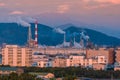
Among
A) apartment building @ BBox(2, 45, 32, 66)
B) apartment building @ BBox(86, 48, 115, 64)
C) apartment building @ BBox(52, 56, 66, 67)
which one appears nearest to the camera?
apartment building @ BBox(2, 45, 32, 66)

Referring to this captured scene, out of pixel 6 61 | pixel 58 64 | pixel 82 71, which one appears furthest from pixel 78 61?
pixel 82 71

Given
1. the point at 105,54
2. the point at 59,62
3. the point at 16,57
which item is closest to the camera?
the point at 16,57

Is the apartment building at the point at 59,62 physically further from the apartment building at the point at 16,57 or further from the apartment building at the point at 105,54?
the apartment building at the point at 105,54

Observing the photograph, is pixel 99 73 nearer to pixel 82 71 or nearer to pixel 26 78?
pixel 82 71

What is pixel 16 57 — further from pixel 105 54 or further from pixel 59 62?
pixel 105 54

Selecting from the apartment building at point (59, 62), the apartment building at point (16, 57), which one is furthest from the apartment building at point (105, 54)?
the apartment building at point (16, 57)

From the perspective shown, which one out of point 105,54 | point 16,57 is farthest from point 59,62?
point 105,54

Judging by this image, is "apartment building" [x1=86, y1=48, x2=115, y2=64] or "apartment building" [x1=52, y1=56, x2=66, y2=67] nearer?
"apartment building" [x1=52, y1=56, x2=66, y2=67]

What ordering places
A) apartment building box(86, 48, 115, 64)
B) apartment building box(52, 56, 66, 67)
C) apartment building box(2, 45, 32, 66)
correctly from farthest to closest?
apartment building box(86, 48, 115, 64), apartment building box(52, 56, 66, 67), apartment building box(2, 45, 32, 66)

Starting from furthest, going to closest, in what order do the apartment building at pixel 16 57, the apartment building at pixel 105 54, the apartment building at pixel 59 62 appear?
the apartment building at pixel 105 54 → the apartment building at pixel 59 62 → the apartment building at pixel 16 57

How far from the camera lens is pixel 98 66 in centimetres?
4594

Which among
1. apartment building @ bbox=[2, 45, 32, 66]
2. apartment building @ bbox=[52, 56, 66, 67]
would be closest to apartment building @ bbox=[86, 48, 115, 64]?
apartment building @ bbox=[52, 56, 66, 67]

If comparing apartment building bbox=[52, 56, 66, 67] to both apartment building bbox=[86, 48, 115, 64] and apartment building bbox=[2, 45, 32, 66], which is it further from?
apartment building bbox=[86, 48, 115, 64]

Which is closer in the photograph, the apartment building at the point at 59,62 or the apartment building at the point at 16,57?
the apartment building at the point at 16,57
